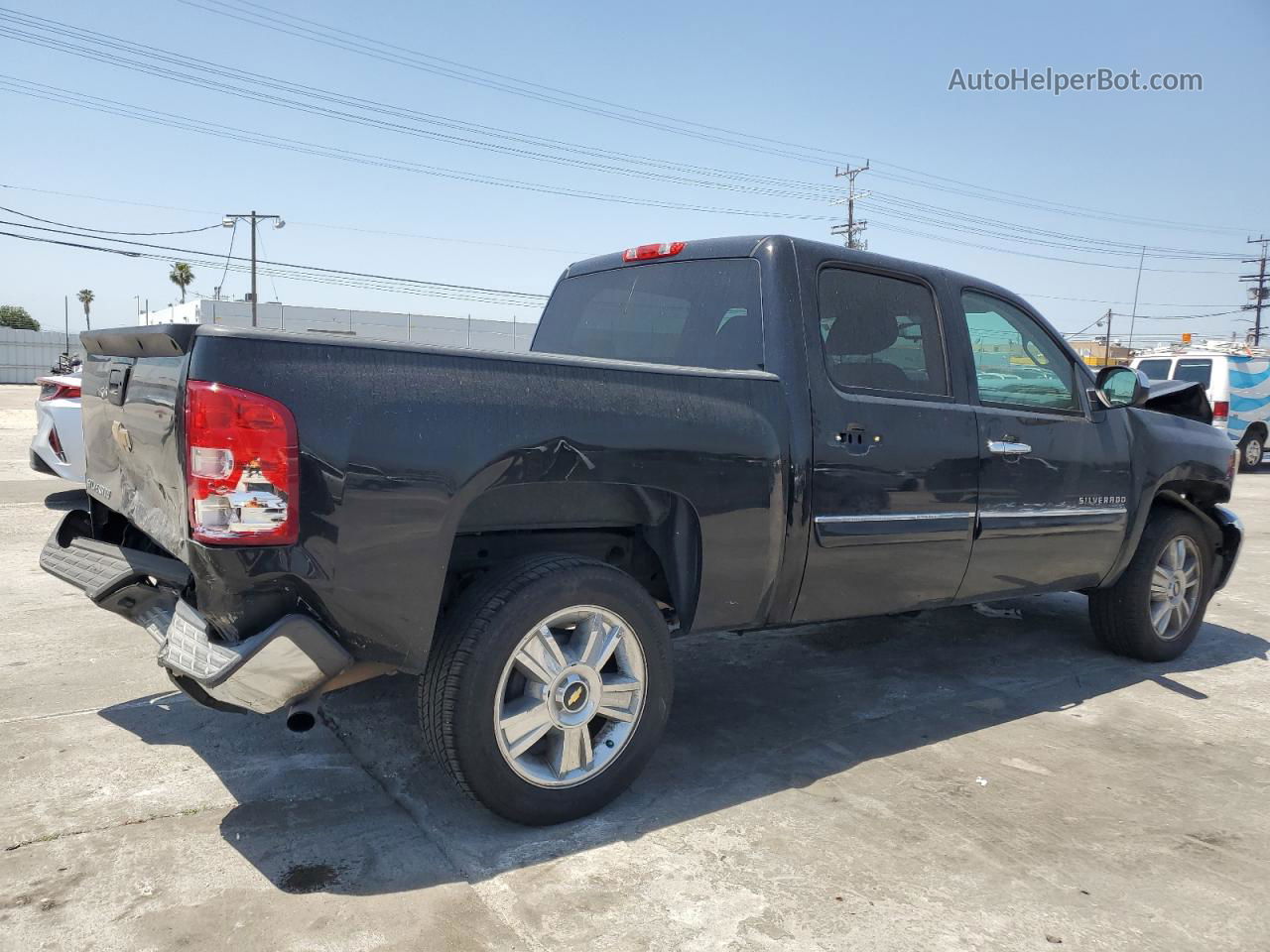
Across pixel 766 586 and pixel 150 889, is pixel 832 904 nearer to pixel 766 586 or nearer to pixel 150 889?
pixel 766 586

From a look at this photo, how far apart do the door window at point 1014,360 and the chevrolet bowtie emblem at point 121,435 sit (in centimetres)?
322

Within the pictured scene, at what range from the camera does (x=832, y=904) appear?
2590mm

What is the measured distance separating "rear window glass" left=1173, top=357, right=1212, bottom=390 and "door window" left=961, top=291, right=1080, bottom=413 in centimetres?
1359

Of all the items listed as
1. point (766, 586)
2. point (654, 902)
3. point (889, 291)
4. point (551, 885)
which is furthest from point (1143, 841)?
point (889, 291)

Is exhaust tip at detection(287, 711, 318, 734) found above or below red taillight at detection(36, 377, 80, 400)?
below

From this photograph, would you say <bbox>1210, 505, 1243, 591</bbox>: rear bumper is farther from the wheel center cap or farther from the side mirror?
the wheel center cap

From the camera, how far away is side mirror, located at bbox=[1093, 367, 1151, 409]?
15.0ft

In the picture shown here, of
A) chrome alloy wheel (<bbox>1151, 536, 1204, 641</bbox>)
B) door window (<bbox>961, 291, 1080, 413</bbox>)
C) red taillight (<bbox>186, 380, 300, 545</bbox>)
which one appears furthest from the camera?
chrome alloy wheel (<bbox>1151, 536, 1204, 641</bbox>)

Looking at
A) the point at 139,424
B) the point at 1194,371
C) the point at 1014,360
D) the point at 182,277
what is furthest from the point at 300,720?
the point at 182,277

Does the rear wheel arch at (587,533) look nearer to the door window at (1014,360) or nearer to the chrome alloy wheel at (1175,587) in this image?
the door window at (1014,360)

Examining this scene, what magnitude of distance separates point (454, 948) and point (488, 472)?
1.21m

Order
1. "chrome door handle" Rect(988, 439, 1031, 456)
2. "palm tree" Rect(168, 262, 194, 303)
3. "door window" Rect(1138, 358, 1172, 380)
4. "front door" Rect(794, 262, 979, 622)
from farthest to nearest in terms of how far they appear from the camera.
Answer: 1. "palm tree" Rect(168, 262, 194, 303)
2. "door window" Rect(1138, 358, 1172, 380)
3. "chrome door handle" Rect(988, 439, 1031, 456)
4. "front door" Rect(794, 262, 979, 622)

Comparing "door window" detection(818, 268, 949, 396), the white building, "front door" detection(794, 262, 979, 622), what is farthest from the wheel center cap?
the white building

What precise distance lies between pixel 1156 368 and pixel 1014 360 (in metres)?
15.3
